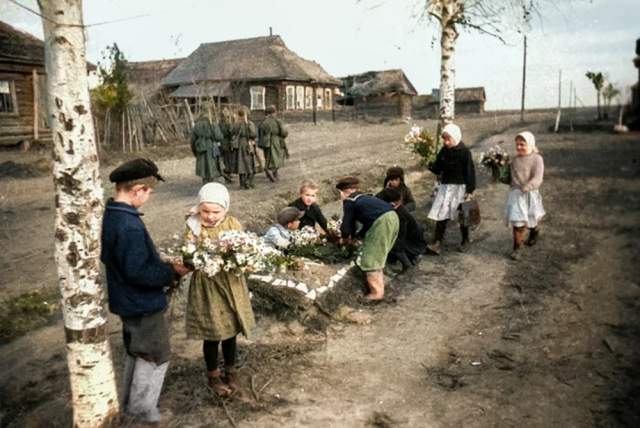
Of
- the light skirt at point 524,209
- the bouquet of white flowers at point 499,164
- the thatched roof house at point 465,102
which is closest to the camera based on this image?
the light skirt at point 524,209

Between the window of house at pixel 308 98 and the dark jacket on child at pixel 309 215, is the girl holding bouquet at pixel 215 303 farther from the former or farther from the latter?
the window of house at pixel 308 98

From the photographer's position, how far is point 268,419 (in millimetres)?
3738

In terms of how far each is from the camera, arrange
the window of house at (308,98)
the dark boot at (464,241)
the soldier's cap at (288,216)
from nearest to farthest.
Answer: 1. the soldier's cap at (288,216)
2. the dark boot at (464,241)
3. the window of house at (308,98)

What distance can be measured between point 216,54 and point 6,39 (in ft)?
65.5

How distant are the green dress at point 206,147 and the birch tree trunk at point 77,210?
912 cm

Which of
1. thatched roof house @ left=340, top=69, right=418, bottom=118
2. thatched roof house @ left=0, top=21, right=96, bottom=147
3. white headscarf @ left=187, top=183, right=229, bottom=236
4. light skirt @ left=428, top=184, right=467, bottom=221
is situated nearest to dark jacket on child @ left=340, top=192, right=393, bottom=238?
light skirt @ left=428, top=184, right=467, bottom=221

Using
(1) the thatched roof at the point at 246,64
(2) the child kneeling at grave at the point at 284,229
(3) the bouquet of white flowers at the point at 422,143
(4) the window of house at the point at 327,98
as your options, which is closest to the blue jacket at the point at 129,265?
(2) the child kneeling at grave at the point at 284,229

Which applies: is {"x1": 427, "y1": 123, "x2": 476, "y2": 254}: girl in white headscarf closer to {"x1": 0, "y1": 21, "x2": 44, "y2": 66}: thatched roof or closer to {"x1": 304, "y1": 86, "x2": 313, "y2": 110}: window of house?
{"x1": 0, "y1": 21, "x2": 44, "y2": 66}: thatched roof

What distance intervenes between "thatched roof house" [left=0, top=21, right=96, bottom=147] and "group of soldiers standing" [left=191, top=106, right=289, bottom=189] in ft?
33.4

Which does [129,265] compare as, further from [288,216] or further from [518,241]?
[518,241]

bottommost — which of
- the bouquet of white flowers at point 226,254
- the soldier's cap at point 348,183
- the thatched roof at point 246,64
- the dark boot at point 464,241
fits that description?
the dark boot at point 464,241

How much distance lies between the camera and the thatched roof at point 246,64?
34.6 meters

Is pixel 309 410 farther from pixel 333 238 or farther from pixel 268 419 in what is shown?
pixel 333 238

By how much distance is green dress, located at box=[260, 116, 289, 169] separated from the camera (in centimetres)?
1302
